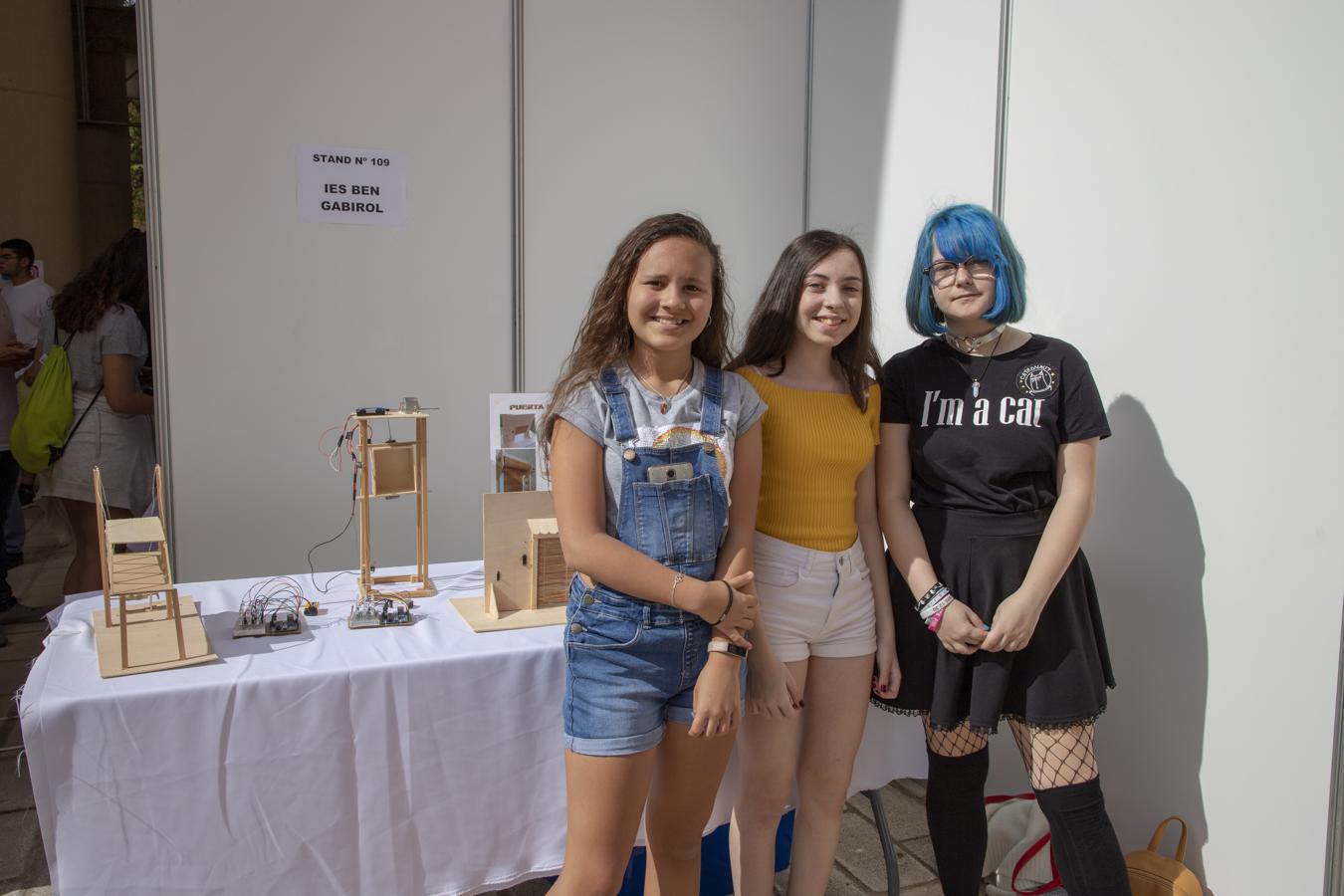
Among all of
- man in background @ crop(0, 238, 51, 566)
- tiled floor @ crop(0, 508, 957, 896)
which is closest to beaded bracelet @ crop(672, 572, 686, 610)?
tiled floor @ crop(0, 508, 957, 896)

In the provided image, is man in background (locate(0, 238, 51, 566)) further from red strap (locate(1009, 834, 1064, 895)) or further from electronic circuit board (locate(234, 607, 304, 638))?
red strap (locate(1009, 834, 1064, 895))

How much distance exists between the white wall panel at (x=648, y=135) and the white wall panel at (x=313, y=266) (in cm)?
15

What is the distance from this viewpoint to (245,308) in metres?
3.05

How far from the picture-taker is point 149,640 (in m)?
1.62

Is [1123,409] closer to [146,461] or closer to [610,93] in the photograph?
[610,93]

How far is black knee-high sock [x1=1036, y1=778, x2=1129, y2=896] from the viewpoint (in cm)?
164

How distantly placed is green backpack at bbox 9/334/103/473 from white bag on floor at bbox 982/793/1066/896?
3.08 metres

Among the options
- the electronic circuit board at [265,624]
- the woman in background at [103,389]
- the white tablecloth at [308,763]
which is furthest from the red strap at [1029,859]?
the woman in background at [103,389]

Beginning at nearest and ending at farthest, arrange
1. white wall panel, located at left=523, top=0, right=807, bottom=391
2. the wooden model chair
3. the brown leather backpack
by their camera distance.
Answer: the wooden model chair
the brown leather backpack
white wall panel, located at left=523, top=0, right=807, bottom=391

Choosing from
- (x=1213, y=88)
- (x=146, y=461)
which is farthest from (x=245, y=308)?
(x=1213, y=88)

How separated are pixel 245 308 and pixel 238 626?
1675 millimetres

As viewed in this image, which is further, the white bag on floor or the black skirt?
the white bag on floor

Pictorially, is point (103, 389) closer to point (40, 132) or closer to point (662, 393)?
point (662, 393)

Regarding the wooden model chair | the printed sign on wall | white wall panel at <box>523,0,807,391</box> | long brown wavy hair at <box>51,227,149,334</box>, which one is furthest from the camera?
white wall panel at <box>523,0,807,391</box>
